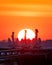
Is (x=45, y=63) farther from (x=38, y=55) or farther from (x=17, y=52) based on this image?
(x=17, y=52)

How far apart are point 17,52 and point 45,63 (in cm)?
121

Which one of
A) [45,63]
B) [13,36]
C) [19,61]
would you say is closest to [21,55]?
[19,61]

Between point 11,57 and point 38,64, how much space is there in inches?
51.4

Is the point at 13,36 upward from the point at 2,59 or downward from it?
upward

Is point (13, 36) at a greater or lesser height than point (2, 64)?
greater

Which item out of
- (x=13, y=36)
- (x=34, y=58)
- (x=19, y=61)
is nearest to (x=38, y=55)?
(x=34, y=58)

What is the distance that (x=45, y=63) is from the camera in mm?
11016

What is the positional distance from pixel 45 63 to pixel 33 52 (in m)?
0.65

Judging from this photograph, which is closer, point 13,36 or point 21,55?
point 21,55

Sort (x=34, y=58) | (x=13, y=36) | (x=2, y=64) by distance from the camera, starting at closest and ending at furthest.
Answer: (x=2, y=64) → (x=34, y=58) → (x=13, y=36)

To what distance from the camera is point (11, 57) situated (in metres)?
10.4

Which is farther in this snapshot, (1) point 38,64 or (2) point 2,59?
(1) point 38,64

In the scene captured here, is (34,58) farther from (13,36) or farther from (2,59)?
(13,36)

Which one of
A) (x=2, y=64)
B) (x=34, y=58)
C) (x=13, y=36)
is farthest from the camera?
(x=13, y=36)
